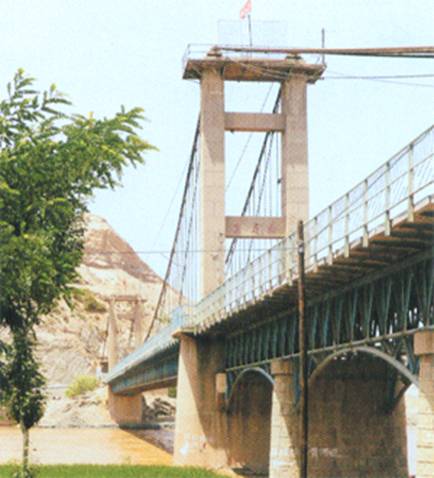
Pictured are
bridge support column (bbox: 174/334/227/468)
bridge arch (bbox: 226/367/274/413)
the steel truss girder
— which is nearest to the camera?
the steel truss girder

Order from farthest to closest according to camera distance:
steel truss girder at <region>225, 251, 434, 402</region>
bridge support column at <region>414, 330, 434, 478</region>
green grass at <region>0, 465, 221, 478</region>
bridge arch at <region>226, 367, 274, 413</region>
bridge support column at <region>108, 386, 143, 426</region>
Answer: bridge support column at <region>108, 386, 143, 426</region>
green grass at <region>0, 465, 221, 478</region>
bridge arch at <region>226, 367, 274, 413</region>
steel truss girder at <region>225, 251, 434, 402</region>
bridge support column at <region>414, 330, 434, 478</region>

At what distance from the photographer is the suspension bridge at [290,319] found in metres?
24.5

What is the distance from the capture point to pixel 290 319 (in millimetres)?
38000

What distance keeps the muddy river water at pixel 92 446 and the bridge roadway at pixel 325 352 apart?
21.2 ft

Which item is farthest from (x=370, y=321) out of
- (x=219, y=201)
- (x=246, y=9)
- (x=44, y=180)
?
(x=219, y=201)

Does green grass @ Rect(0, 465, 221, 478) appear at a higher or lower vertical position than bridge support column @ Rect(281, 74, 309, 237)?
lower

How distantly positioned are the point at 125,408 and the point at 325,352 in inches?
3507

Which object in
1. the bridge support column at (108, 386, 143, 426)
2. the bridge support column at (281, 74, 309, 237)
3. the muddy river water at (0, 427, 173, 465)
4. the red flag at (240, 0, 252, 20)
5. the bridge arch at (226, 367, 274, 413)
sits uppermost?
the red flag at (240, 0, 252, 20)

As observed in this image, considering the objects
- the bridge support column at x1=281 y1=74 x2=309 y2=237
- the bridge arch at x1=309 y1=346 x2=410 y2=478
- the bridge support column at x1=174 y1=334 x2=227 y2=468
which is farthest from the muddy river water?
the bridge arch at x1=309 y1=346 x2=410 y2=478

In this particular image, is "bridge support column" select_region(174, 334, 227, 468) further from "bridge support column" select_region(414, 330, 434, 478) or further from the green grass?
"bridge support column" select_region(414, 330, 434, 478)

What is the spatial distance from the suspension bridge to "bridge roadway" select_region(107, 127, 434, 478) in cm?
6

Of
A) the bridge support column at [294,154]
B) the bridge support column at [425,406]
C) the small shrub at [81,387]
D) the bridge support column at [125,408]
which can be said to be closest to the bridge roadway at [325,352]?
the bridge support column at [425,406]

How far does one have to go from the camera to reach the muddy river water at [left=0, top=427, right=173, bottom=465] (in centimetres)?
6931

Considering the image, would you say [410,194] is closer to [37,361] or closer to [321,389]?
[37,361]
